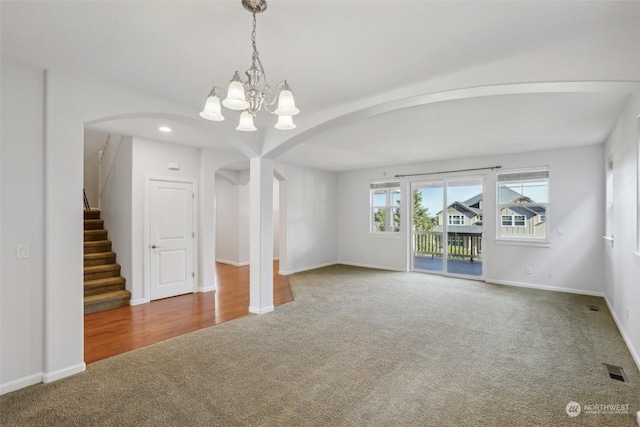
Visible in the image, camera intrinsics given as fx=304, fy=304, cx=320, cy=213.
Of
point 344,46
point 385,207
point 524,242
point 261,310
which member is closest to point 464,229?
point 524,242

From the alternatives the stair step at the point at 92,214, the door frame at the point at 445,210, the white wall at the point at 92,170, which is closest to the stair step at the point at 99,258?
the stair step at the point at 92,214

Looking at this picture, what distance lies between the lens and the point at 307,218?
769 centimetres

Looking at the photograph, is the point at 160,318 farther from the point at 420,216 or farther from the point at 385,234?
the point at 420,216

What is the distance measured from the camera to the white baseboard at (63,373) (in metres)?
2.56

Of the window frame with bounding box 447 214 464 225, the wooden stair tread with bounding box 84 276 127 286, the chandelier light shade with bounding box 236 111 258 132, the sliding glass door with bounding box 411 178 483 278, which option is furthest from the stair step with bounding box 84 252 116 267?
the window frame with bounding box 447 214 464 225

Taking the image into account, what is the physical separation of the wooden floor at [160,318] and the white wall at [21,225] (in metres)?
0.60

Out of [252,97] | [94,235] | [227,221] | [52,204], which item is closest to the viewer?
[252,97]

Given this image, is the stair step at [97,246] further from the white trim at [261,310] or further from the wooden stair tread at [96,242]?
the white trim at [261,310]

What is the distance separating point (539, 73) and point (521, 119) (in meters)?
1.99

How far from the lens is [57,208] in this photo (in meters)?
2.65

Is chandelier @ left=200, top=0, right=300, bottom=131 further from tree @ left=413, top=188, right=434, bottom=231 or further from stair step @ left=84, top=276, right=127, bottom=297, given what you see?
tree @ left=413, top=188, right=434, bottom=231

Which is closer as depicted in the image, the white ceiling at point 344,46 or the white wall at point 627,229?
the white ceiling at point 344,46

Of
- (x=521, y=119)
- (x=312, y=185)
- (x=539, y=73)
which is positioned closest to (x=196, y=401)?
(x=539, y=73)

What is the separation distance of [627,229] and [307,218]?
5.72 meters
